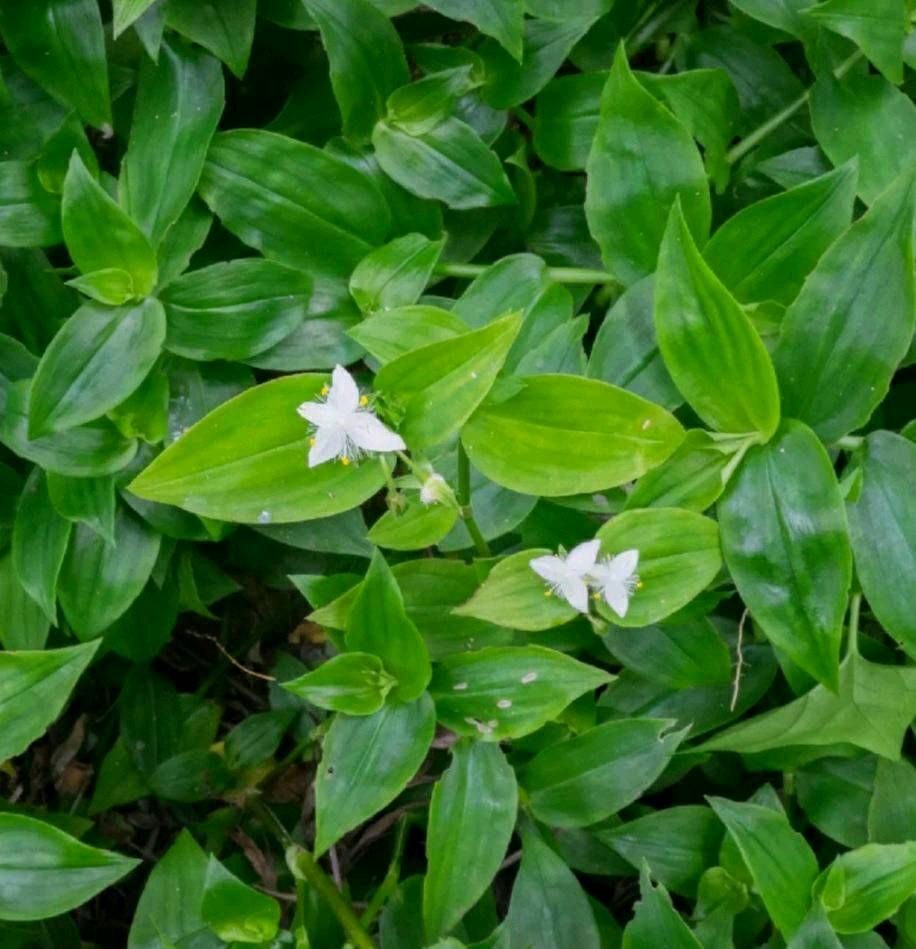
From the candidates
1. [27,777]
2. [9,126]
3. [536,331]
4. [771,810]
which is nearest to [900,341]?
[536,331]

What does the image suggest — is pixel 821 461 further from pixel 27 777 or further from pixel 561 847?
pixel 27 777

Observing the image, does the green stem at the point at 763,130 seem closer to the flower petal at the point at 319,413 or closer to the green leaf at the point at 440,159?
the green leaf at the point at 440,159

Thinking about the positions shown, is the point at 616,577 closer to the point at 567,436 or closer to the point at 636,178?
the point at 567,436

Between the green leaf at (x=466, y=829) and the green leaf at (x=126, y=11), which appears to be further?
the green leaf at (x=466, y=829)

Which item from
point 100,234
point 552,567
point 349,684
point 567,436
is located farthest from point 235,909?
point 100,234

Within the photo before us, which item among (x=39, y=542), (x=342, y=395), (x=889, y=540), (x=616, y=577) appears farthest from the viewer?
(x=39, y=542)

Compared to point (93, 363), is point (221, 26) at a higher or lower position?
higher

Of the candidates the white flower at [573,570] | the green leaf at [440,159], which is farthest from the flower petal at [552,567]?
the green leaf at [440,159]

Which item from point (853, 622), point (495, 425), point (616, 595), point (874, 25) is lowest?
point (853, 622)

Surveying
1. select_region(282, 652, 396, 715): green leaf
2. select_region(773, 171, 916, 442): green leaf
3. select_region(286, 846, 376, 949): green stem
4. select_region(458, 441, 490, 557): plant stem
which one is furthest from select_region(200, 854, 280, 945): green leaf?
select_region(773, 171, 916, 442): green leaf
